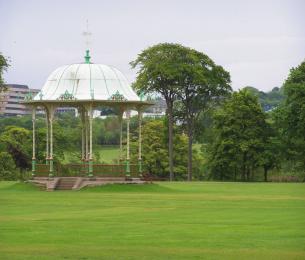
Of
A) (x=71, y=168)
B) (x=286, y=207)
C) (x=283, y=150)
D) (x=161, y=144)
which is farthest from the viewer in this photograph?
(x=161, y=144)

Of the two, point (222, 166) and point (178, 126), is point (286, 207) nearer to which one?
point (222, 166)

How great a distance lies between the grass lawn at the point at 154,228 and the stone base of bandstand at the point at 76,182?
13338 mm

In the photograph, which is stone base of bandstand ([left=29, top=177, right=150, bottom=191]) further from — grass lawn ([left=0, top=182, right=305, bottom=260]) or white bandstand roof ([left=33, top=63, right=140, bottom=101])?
grass lawn ([left=0, top=182, right=305, bottom=260])

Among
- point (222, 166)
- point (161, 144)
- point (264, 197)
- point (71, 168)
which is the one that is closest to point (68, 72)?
point (71, 168)

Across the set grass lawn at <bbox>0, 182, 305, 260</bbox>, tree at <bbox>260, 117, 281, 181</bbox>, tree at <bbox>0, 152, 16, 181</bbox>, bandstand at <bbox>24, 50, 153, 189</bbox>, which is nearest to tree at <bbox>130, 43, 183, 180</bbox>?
tree at <bbox>260, 117, 281, 181</bbox>

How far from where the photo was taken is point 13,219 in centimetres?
3312

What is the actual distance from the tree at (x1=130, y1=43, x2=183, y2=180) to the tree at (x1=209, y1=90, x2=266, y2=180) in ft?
15.7

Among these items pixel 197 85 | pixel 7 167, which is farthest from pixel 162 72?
pixel 7 167

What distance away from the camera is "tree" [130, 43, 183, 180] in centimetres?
9062

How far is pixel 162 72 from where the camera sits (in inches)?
3556

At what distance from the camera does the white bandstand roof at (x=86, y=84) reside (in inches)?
2408

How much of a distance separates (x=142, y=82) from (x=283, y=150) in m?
14.0

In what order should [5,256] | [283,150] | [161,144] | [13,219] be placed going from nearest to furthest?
1. [5,256]
2. [13,219]
3. [283,150]
4. [161,144]

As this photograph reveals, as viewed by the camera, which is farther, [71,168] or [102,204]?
[71,168]
